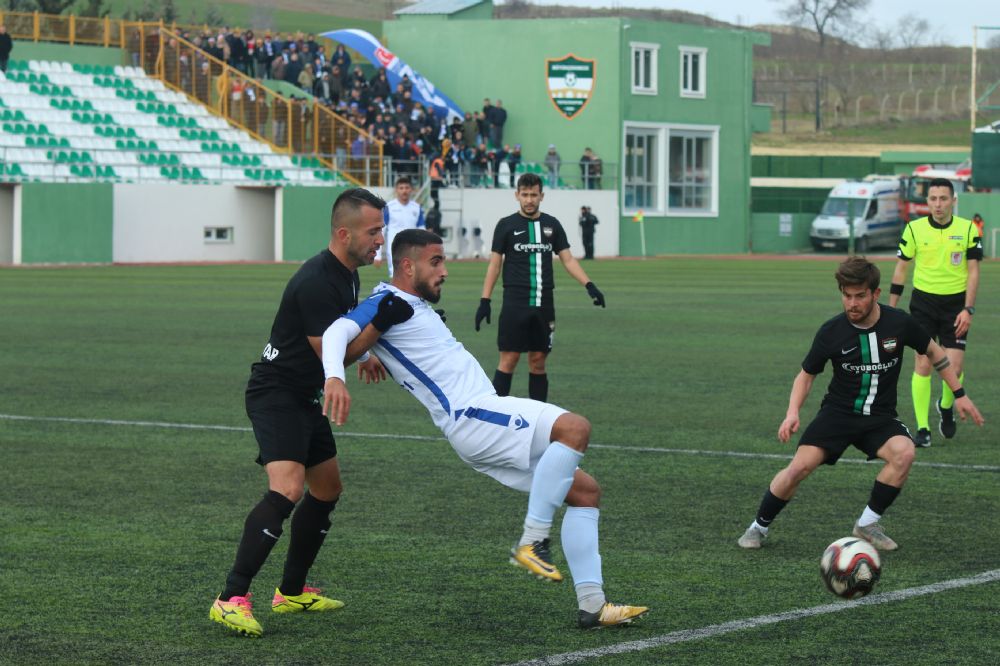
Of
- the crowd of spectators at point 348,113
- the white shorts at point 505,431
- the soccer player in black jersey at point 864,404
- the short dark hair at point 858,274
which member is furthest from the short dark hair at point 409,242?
the crowd of spectators at point 348,113

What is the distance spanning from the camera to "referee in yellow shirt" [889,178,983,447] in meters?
12.2

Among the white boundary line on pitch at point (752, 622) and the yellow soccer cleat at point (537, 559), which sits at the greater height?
the yellow soccer cleat at point (537, 559)

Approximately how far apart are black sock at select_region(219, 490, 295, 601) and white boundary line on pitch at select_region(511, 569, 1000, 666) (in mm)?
1136

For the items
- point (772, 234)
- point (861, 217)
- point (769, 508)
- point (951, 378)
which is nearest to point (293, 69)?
point (772, 234)

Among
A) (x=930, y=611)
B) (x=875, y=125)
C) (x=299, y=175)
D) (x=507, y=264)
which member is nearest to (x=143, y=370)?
(x=507, y=264)

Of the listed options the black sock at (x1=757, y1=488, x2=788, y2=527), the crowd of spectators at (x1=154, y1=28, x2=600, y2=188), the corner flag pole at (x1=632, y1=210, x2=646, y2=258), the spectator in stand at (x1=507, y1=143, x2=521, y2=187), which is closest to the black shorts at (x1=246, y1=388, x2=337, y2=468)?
the black sock at (x1=757, y1=488, x2=788, y2=527)

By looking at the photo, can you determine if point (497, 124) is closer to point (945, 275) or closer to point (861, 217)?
point (861, 217)

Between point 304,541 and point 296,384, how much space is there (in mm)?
Result: 715

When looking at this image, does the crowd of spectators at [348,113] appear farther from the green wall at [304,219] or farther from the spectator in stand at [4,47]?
the spectator in stand at [4,47]

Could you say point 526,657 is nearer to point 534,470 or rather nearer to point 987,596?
point 534,470

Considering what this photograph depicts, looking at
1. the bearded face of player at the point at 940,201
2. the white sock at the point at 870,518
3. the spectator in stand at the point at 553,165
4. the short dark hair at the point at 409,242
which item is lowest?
the white sock at the point at 870,518

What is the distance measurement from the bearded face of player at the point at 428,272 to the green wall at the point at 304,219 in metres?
40.6

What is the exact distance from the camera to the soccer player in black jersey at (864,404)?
8.03m

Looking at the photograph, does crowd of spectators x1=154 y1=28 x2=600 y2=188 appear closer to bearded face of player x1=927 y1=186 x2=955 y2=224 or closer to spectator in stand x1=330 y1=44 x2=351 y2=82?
spectator in stand x1=330 y1=44 x2=351 y2=82
